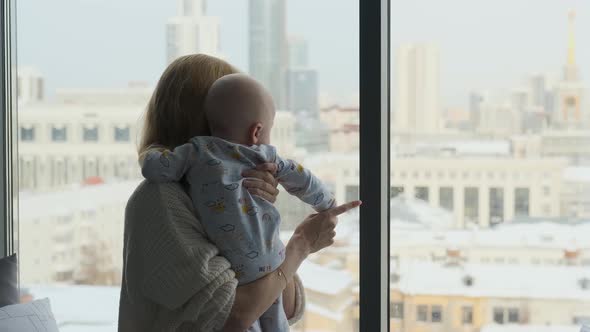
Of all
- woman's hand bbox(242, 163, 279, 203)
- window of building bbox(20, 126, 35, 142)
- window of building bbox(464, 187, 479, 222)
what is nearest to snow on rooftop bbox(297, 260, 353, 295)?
window of building bbox(464, 187, 479, 222)

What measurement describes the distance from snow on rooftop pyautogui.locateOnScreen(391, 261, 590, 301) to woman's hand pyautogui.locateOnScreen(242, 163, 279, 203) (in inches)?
29.1

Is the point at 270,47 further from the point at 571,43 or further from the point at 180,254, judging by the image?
the point at 180,254

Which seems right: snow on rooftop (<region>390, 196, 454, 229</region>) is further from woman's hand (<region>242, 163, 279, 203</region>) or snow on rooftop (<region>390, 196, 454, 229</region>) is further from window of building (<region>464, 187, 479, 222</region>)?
Result: woman's hand (<region>242, 163, 279, 203</region>)

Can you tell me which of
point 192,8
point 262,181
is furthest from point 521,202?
point 192,8

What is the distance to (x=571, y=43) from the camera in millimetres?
1961

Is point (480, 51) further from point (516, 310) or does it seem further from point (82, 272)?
point (82, 272)

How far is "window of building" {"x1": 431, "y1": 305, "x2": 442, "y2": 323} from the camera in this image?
2100mm

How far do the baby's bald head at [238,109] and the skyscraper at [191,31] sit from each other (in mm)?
780

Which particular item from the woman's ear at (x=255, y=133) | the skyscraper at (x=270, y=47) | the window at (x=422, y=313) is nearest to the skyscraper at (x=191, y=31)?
the skyscraper at (x=270, y=47)

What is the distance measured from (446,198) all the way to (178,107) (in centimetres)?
87

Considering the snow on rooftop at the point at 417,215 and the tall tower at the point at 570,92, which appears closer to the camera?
the tall tower at the point at 570,92

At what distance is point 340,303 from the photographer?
2.17 meters

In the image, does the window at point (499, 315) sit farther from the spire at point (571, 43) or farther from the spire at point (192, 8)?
the spire at point (192, 8)

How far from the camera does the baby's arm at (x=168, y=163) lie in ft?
4.64
